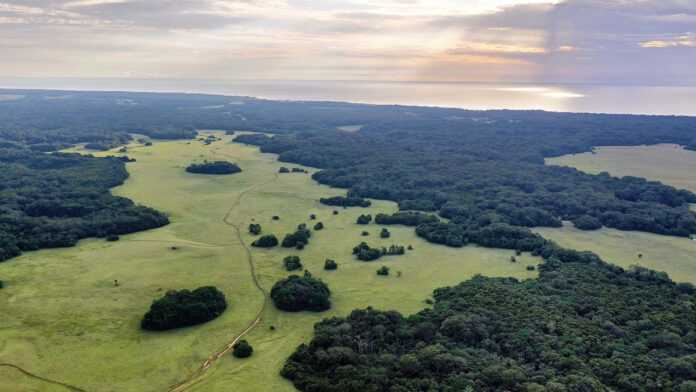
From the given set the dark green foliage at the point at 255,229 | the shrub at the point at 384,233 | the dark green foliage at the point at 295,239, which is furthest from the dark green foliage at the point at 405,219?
the dark green foliage at the point at 255,229

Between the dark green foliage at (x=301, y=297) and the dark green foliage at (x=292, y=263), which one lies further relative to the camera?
the dark green foliage at (x=292, y=263)

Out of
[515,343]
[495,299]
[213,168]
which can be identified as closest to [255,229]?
[495,299]

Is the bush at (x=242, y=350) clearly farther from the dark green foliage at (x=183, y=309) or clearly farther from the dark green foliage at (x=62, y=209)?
the dark green foliage at (x=62, y=209)

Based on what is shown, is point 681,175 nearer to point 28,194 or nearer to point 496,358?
point 496,358

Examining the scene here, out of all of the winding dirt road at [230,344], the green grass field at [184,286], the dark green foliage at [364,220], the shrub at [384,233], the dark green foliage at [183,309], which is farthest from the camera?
the dark green foliage at [364,220]

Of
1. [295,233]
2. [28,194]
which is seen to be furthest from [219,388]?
[28,194]

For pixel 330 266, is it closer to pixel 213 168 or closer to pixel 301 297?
pixel 301 297
